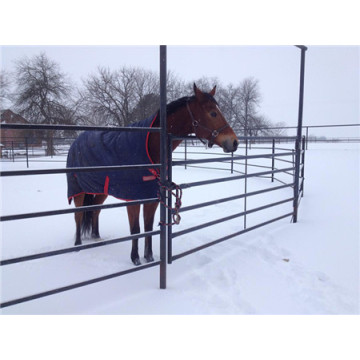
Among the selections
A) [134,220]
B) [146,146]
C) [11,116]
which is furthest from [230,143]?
[11,116]

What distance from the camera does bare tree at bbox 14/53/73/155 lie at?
19922 millimetres

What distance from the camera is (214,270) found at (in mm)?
2734

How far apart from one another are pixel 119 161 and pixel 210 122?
987mm

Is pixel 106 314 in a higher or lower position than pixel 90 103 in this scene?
lower

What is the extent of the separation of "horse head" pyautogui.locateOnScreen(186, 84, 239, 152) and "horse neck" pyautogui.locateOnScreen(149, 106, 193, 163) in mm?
82

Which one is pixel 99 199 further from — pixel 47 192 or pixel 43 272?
pixel 47 192

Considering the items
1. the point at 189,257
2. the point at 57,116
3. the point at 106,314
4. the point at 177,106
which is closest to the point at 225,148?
the point at 177,106

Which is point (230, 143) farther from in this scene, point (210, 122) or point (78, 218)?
point (78, 218)

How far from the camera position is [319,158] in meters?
10.2

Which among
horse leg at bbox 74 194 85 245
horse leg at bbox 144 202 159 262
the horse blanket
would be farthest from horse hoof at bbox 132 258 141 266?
horse leg at bbox 74 194 85 245

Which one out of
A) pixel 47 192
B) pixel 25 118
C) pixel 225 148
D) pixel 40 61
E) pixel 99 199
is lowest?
pixel 47 192

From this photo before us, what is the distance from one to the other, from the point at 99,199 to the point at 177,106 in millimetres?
1733

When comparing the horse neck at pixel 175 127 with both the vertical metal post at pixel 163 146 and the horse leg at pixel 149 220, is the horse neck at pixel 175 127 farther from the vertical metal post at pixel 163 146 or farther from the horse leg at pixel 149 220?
the horse leg at pixel 149 220

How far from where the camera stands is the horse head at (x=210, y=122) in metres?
2.59
